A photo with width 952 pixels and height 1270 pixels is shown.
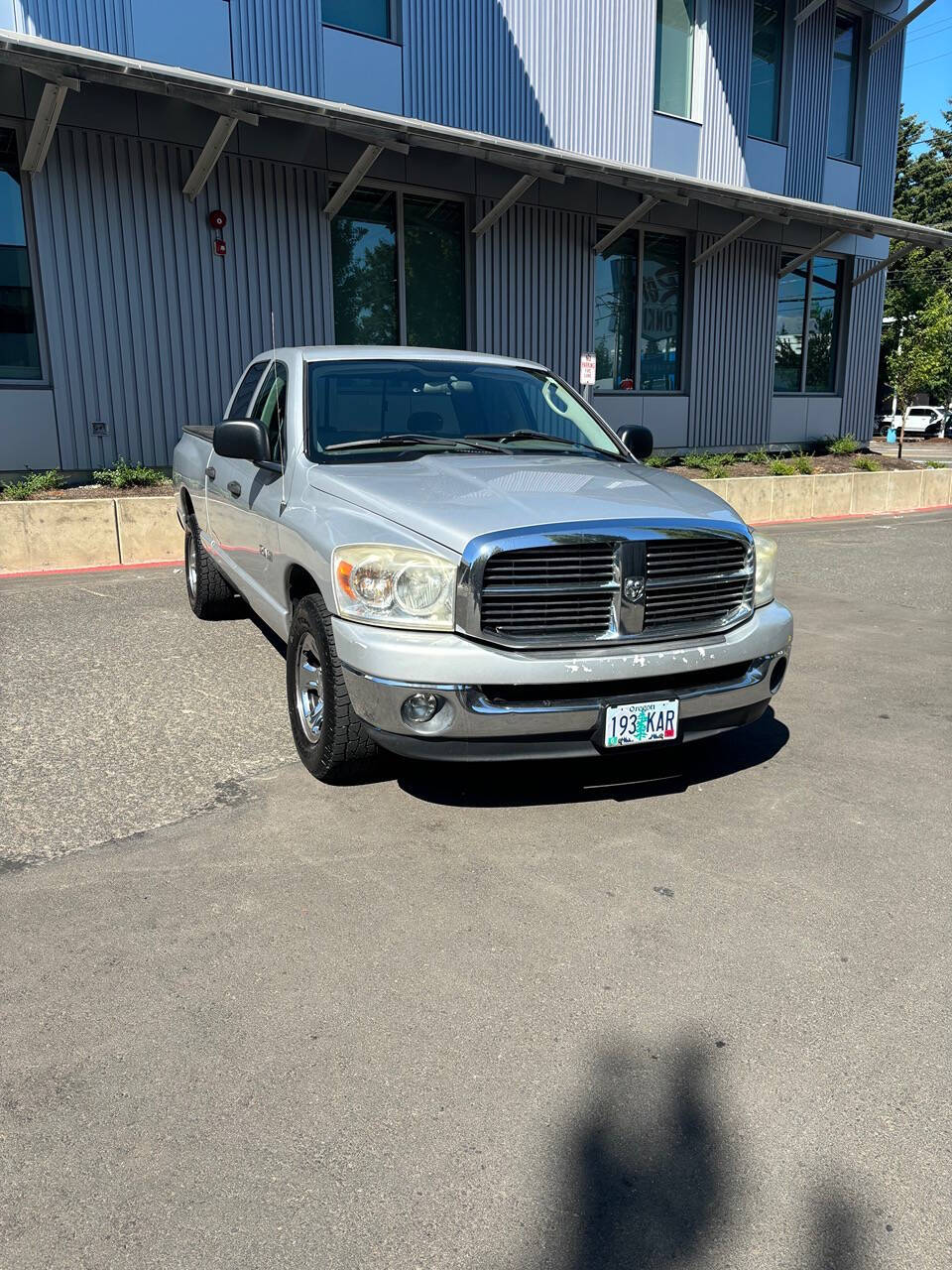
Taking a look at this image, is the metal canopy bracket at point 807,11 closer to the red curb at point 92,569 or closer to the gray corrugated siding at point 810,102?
the gray corrugated siding at point 810,102

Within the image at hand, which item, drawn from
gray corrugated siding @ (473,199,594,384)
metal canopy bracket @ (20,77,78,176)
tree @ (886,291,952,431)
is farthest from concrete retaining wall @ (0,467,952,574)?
Result: tree @ (886,291,952,431)

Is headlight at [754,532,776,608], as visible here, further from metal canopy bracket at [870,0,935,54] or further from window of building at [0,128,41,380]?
metal canopy bracket at [870,0,935,54]

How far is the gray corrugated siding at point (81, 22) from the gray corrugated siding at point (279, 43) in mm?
1323

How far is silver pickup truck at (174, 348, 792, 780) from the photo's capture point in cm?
362

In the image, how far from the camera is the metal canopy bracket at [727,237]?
16.3 m

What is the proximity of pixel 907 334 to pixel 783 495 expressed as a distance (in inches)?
510

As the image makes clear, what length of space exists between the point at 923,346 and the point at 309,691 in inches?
952

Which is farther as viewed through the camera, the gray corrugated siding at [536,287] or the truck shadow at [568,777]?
the gray corrugated siding at [536,287]

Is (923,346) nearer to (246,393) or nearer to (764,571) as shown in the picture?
(246,393)

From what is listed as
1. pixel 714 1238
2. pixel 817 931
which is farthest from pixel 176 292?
pixel 714 1238

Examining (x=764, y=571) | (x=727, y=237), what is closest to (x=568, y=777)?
(x=764, y=571)

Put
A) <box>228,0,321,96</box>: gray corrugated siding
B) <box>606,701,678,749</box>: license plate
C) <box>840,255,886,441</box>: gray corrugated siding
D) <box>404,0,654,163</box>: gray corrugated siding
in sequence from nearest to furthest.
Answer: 1. <box>606,701,678,749</box>: license plate
2. <box>228,0,321,96</box>: gray corrugated siding
3. <box>404,0,654,163</box>: gray corrugated siding
4. <box>840,255,886,441</box>: gray corrugated siding

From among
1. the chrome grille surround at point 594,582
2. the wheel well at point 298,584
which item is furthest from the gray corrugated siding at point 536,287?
the chrome grille surround at point 594,582

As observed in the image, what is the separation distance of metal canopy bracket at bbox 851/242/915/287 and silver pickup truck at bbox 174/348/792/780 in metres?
17.4
